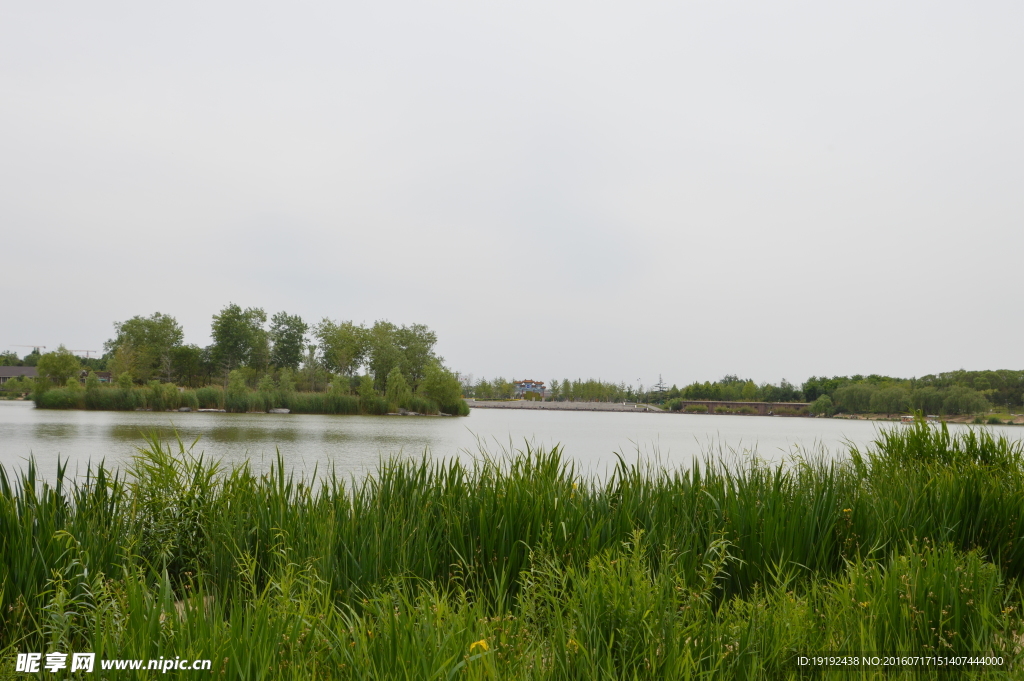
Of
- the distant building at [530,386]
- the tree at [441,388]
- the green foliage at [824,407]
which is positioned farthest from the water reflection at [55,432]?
the distant building at [530,386]

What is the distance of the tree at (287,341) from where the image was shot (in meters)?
67.2

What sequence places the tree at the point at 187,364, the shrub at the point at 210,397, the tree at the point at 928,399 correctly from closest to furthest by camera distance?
1. the tree at the point at 928,399
2. the shrub at the point at 210,397
3. the tree at the point at 187,364

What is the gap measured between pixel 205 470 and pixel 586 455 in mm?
15195

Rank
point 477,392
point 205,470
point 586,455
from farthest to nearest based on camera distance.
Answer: point 477,392 < point 586,455 < point 205,470

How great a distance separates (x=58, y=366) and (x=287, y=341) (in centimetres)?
2083

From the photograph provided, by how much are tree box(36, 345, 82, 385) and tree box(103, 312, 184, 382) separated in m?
4.01

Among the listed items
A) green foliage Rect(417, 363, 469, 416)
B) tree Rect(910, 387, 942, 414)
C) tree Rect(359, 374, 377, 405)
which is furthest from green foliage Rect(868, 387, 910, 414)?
tree Rect(359, 374, 377, 405)

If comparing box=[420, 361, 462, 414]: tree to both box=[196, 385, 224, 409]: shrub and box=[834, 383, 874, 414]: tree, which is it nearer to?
box=[196, 385, 224, 409]: shrub

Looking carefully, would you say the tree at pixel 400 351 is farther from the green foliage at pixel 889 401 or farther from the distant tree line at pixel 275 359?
the green foliage at pixel 889 401

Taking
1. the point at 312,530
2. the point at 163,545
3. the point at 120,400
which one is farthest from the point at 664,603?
the point at 120,400

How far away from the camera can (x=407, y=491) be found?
205 inches

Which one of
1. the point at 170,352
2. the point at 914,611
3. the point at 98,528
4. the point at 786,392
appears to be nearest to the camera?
the point at 914,611

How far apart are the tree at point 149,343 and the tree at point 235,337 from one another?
15.4ft

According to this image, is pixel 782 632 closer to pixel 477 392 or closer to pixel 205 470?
pixel 205 470
